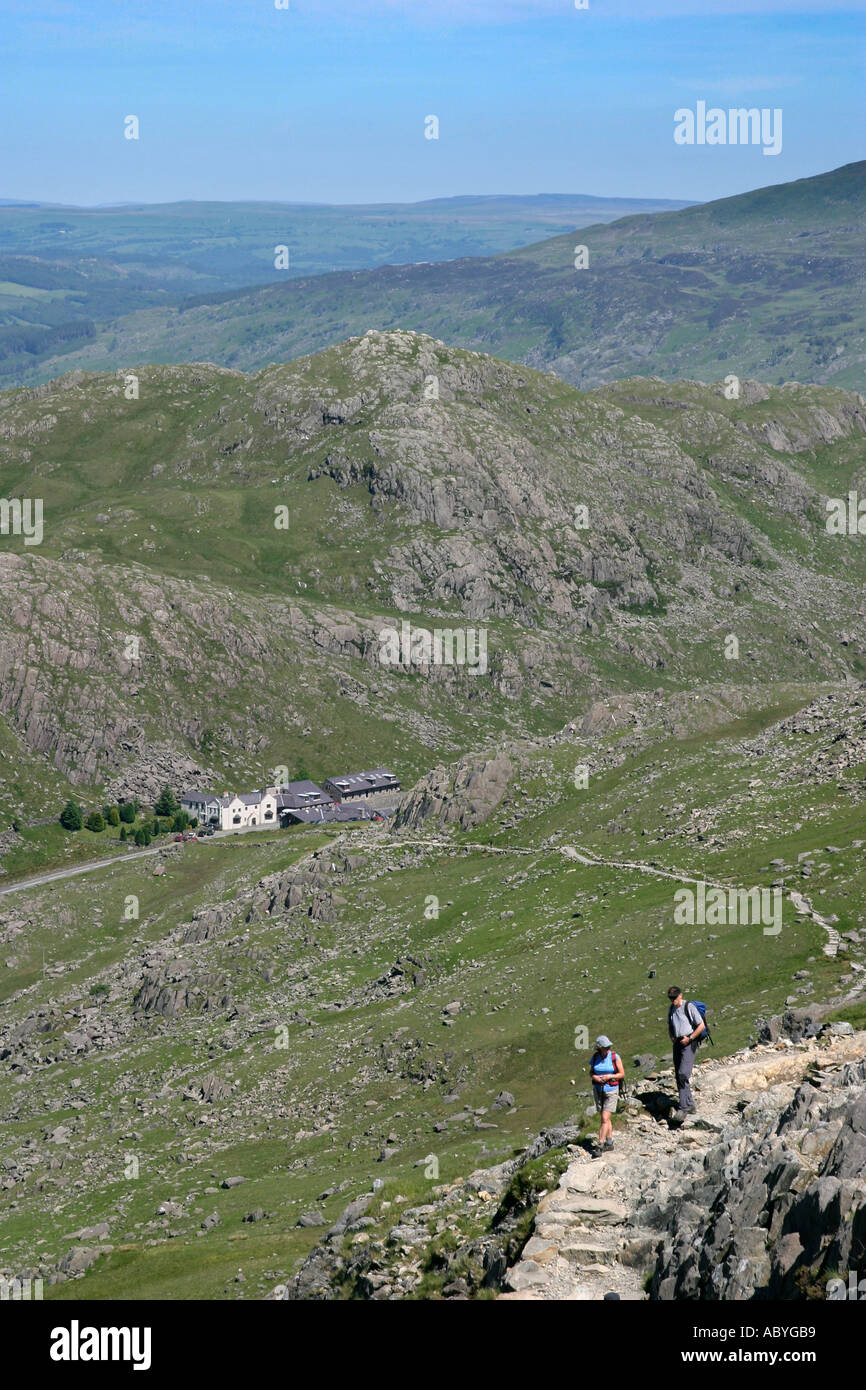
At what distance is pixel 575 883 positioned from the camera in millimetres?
124250

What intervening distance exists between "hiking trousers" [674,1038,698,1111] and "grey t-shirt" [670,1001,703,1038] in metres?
0.63

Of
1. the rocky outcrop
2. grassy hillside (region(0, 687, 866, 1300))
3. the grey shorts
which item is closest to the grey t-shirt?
the grey shorts

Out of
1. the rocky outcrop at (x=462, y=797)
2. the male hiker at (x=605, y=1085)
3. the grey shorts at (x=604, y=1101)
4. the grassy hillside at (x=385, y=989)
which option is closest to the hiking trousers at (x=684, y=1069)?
the male hiker at (x=605, y=1085)

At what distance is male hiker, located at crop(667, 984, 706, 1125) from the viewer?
42594mm

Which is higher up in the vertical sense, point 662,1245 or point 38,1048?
point 662,1245

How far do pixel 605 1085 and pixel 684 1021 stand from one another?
11.2 ft

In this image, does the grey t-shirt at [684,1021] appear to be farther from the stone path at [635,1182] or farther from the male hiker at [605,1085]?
the stone path at [635,1182]

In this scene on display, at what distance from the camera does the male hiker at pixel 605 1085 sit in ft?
139

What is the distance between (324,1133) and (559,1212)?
5687 cm

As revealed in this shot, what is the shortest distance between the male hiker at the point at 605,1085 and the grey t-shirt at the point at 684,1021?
2.21 m

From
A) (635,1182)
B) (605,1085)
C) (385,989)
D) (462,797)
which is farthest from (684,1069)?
(462,797)

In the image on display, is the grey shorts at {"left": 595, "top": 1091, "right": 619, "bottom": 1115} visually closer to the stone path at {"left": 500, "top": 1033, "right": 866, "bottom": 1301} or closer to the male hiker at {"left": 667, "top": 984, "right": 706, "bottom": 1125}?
the stone path at {"left": 500, "top": 1033, "right": 866, "bottom": 1301}
